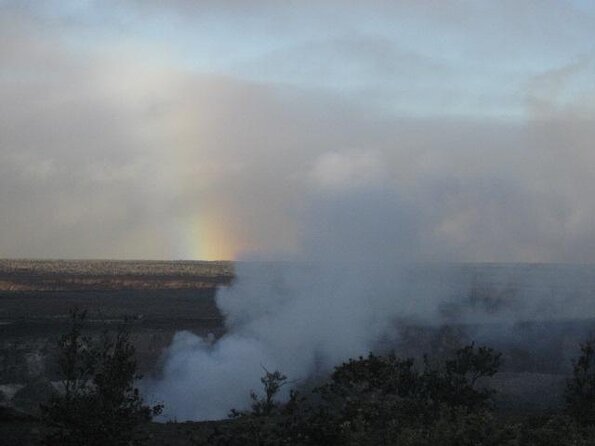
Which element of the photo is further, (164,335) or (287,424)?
(164,335)

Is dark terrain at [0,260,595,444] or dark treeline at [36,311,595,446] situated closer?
dark treeline at [36,311,595,446]

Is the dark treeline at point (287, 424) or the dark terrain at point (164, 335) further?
the dark terrain at point (164, 335)

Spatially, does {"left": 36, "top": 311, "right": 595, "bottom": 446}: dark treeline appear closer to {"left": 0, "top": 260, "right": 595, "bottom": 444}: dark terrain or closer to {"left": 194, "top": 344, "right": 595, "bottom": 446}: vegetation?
{"left": 194, "top": 344, "right": 595, "bottom": 446}: vegetation

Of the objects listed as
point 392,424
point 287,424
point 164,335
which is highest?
point 392,424

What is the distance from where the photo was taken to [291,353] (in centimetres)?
4869

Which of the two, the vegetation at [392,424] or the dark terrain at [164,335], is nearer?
the vegetation at [392,424]

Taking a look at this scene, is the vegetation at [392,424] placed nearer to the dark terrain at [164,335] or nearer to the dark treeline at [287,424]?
the dark treeline at [287,424]

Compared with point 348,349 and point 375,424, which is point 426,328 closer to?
point 348,349

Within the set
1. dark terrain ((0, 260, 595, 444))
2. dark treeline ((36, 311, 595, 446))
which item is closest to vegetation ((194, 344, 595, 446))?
dark treeline ((36, 311, 595, 446))

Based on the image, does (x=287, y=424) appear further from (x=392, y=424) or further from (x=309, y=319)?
(x=309, y=319)

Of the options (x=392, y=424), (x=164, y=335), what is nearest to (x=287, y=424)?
(x=392, y=424)

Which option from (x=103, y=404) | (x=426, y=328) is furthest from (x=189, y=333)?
(x=103, y=404)

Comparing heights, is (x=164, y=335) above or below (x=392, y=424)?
below

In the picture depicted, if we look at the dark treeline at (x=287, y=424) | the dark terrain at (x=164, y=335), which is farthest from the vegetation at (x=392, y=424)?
the dark terrain at (x=164, y=335)
